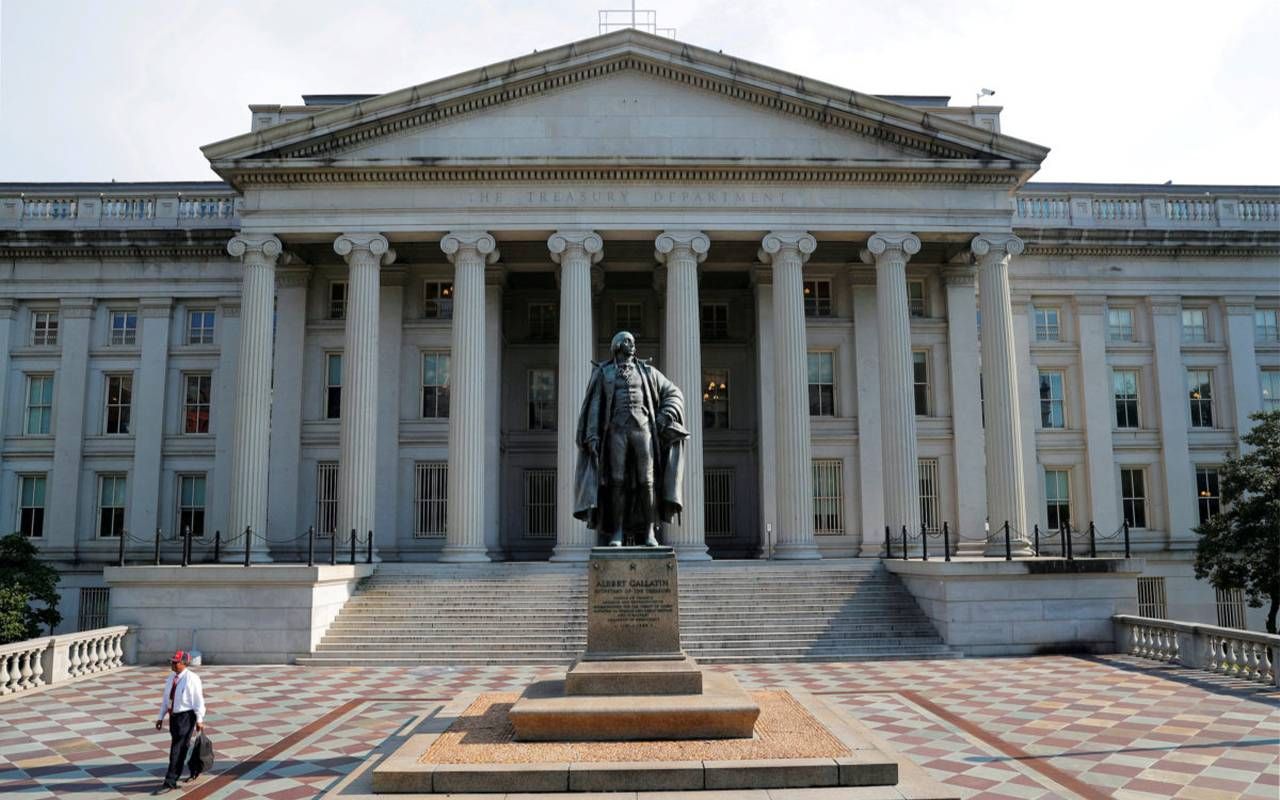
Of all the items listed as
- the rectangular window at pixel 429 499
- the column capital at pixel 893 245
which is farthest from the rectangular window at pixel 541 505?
the column capital at pixel 893 245

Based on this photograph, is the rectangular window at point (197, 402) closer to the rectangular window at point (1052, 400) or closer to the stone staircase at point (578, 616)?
the stone staircase at point (578, 616)

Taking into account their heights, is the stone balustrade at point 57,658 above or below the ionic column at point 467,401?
below

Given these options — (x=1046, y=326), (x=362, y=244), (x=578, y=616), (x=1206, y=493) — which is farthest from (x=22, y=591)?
(x=1206, y=493)

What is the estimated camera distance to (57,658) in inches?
696

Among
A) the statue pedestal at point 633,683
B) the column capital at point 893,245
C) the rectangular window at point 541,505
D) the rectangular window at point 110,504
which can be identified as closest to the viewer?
the statue pedestal at point 633,683

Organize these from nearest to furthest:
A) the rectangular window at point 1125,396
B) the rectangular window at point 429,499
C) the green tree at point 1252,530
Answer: the green tree at point 1252,530
the rectangular window at point 429,499
the rectangular window at point 1125,396

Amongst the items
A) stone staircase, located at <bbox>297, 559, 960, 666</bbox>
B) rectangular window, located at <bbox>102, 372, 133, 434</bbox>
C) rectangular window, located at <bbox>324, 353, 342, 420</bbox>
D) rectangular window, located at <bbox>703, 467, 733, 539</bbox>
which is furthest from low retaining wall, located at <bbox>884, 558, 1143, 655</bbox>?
rectangular window, located at <bbox>102, 372, 133, 434</bbox>

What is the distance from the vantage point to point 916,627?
2180 centimetres

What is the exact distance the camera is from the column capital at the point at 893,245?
91.7 ft

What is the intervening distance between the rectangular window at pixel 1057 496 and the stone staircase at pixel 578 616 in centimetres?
1109

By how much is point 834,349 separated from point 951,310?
384 centimetres

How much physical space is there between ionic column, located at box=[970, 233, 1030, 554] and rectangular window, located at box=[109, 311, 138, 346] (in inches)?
1089

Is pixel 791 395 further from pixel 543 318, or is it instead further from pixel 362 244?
pixel 362 244

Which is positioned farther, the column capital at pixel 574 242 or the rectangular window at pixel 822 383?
the rectangular window at pixel 822 383
